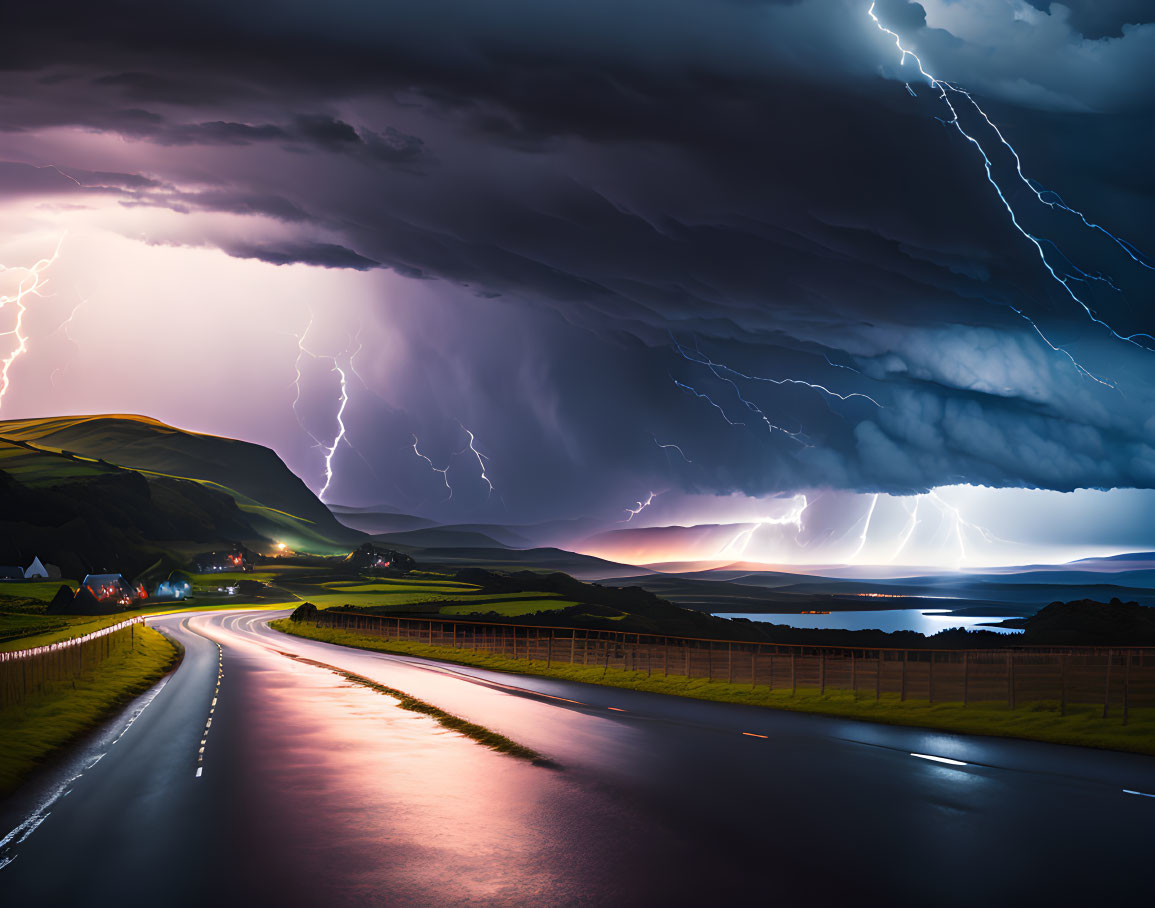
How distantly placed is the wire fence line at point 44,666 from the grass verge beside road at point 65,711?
14.9 inches

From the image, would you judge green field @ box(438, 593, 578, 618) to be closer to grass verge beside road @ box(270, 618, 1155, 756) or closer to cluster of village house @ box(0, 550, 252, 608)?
cluster of village house @ box(0, 550, 252, 608)

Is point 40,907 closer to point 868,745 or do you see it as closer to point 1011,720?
point 868,745

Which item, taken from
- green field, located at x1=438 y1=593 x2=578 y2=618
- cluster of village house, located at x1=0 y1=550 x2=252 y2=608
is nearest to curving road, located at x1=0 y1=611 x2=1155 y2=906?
green field, located at x1=438 y1=593 x2=578 y2=618

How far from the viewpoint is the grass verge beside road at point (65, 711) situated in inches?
809

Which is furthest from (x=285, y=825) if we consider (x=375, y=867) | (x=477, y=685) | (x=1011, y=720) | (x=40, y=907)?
(x=477, y=685)

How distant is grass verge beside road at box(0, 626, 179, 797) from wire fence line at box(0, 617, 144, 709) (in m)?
0.38

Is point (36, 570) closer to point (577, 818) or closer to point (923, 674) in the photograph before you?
point (923, 674)

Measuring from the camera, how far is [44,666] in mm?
36750

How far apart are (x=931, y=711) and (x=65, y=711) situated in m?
24.9

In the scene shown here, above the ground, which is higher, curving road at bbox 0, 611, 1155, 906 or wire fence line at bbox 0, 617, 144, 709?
curving road at bbox 0, 611, 1155, 906

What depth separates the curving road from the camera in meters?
10.4

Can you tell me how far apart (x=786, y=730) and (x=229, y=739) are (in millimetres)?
13395

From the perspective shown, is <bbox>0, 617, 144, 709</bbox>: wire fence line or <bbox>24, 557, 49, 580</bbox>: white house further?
<bbox>24, 557, 49, 580</bbox>: white house

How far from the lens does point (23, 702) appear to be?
30.7 m
